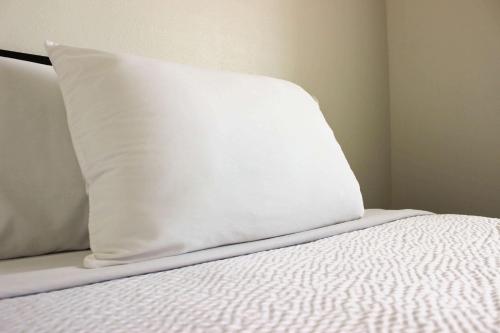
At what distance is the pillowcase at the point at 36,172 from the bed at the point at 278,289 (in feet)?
0.13

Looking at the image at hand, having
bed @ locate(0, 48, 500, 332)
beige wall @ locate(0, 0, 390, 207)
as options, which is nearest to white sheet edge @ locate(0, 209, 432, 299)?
bed @ locate(0, 48, 500, 332)

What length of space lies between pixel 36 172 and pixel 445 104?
177cm

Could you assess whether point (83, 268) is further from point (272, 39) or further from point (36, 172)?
point (272, 39)

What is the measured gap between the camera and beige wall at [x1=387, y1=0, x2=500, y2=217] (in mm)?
2104

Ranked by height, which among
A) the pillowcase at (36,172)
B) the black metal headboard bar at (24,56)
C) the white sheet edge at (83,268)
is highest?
the black metal headboard bar at (24,56)

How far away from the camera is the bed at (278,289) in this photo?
0.47 meters

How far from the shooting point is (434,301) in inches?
20.6

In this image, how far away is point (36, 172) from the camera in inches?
39.0

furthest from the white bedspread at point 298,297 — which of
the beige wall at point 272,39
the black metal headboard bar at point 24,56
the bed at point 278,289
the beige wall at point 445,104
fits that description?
the beige wall at point 445,104

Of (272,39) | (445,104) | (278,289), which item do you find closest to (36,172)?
(278,289)

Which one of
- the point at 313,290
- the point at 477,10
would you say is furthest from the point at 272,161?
the point at 477,10

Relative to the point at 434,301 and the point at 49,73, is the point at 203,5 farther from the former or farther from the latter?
the point at 434,301

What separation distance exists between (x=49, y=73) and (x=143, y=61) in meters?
0.25

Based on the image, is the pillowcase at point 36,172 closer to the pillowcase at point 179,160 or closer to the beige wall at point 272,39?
the pillowcase at point 179,160
